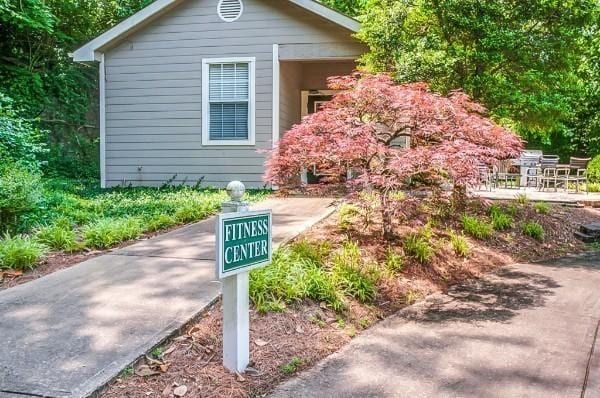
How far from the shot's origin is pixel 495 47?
25.1ft

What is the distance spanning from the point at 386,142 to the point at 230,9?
652cm

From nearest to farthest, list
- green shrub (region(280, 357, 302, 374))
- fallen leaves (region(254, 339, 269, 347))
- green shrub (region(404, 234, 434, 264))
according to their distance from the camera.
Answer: green shrub (region(280, 357, 302, 374)) → fallen leaves (region(254, 339, 269, 347)) → green shrub (region(404, 234, 434, 264))

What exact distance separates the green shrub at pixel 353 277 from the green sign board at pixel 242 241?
1.47 metres

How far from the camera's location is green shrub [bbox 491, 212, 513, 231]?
7254 mm

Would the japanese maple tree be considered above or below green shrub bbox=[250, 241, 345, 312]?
above

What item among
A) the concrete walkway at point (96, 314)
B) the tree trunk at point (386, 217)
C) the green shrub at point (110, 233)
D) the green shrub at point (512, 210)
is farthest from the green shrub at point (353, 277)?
the green shrub at point (512, 210)

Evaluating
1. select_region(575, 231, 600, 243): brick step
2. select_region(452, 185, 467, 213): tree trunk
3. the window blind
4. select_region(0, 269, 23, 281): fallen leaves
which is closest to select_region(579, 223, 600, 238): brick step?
select_region(575, 231, 600, 243): brick step

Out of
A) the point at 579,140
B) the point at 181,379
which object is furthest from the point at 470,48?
the point at 579,140

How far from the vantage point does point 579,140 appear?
63.9ft

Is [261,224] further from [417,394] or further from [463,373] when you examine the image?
[463,373]

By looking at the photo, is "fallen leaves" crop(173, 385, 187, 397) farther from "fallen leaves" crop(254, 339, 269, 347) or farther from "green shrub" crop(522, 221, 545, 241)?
"green shrub" crop(522, 221, 545, 241)

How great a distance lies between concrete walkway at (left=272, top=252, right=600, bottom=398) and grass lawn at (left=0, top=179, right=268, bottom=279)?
3.38 meters

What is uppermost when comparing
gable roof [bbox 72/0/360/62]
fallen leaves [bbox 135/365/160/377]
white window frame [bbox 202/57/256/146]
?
gable roof [bbox 72/0/360/62]

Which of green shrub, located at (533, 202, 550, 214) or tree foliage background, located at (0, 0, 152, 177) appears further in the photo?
tree foliage background, located at (0, 0, 152, 177)
